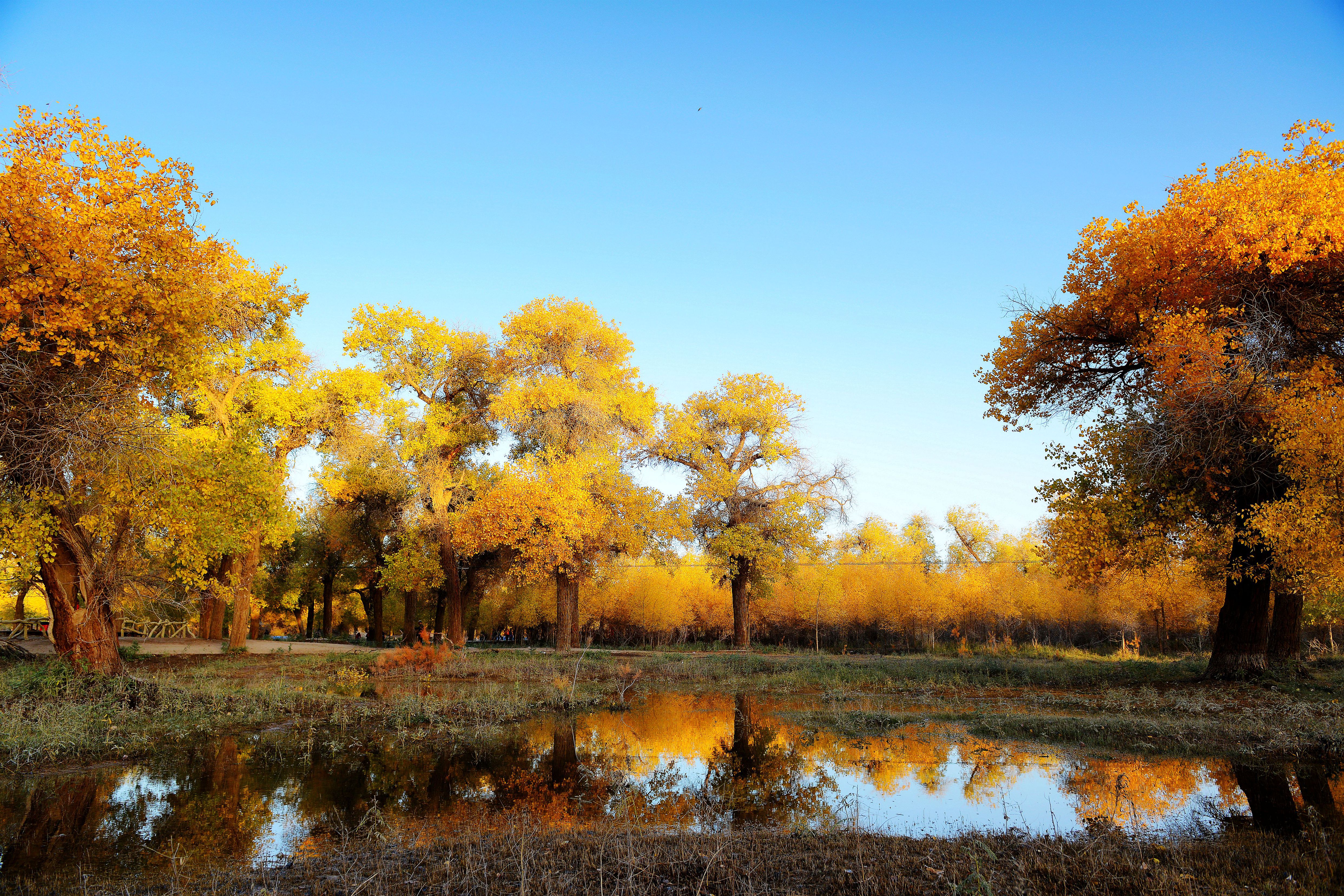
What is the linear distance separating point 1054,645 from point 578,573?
3647 cm

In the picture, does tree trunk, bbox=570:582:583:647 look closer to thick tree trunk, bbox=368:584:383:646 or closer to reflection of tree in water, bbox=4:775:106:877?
thick tree trunk, bbox=368:584:383:646

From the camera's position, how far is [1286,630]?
55.5 ft

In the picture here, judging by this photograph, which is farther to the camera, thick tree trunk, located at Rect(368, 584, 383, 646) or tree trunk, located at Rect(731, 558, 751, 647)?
thick tree trunk, located at Rect(368, 584, 383, 646)

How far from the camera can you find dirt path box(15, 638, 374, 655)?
2358cm

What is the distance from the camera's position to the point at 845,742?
1082cm

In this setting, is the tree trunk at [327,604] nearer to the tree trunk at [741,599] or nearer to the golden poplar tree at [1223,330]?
the tree trunk at [741,599]

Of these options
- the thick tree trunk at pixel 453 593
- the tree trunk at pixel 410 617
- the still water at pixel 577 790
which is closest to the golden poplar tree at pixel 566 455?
the thick tree trunk at pixel 453 593

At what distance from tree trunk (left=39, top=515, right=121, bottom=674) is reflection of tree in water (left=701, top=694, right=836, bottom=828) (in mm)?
11921

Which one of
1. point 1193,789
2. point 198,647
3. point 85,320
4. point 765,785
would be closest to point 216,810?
point 765,785

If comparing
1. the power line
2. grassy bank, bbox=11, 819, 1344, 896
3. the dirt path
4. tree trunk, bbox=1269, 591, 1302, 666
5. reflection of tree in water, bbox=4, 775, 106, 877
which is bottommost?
the dirt path

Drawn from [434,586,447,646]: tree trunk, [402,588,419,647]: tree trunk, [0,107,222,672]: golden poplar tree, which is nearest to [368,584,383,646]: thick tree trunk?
[402,588,419,647]: tree trunk

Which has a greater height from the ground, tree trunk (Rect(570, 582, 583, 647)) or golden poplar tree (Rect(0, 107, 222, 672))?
golden poplar tree (Rect(0, 107, 222, 672))

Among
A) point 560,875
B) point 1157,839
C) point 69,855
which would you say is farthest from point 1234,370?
point 69,855

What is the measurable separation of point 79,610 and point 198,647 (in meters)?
14.6
